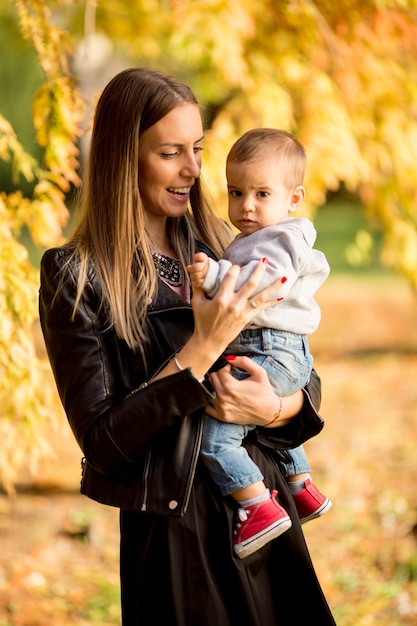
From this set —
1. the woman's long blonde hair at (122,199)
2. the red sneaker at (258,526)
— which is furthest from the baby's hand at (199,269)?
the red sneaker at (258,526)

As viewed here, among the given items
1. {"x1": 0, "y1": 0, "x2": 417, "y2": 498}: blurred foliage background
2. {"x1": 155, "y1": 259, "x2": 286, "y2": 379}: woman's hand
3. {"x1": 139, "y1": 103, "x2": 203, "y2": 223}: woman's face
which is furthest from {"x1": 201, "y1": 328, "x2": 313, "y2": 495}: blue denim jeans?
{"x1": 0, "y1": 0, "x2": 417, "y2": 498}: blurred foliage background

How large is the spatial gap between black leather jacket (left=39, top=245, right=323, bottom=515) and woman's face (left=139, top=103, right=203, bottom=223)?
0.90 feet

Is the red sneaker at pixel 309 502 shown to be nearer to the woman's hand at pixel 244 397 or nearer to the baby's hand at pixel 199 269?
the woman's hand at pixel 244 397

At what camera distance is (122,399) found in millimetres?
2131

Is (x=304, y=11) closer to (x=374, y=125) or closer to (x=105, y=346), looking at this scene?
(x=374, y=125)

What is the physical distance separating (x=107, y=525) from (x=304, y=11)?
3.21 m

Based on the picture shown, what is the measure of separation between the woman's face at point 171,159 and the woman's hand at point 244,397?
1.59ft

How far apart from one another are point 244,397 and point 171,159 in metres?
0.66

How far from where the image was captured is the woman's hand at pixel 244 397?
2109mm

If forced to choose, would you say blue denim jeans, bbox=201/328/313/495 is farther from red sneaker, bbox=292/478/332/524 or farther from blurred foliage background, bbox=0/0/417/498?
blurred foliage background, bbox=0/0/417/498

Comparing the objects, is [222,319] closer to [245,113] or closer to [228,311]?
[228,311]

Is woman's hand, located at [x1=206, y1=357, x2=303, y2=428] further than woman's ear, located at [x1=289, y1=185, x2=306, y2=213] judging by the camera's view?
No

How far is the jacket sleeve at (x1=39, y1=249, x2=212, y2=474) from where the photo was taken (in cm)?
202

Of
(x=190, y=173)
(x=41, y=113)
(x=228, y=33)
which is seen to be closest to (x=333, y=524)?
Answer: (x=228, y=33)
